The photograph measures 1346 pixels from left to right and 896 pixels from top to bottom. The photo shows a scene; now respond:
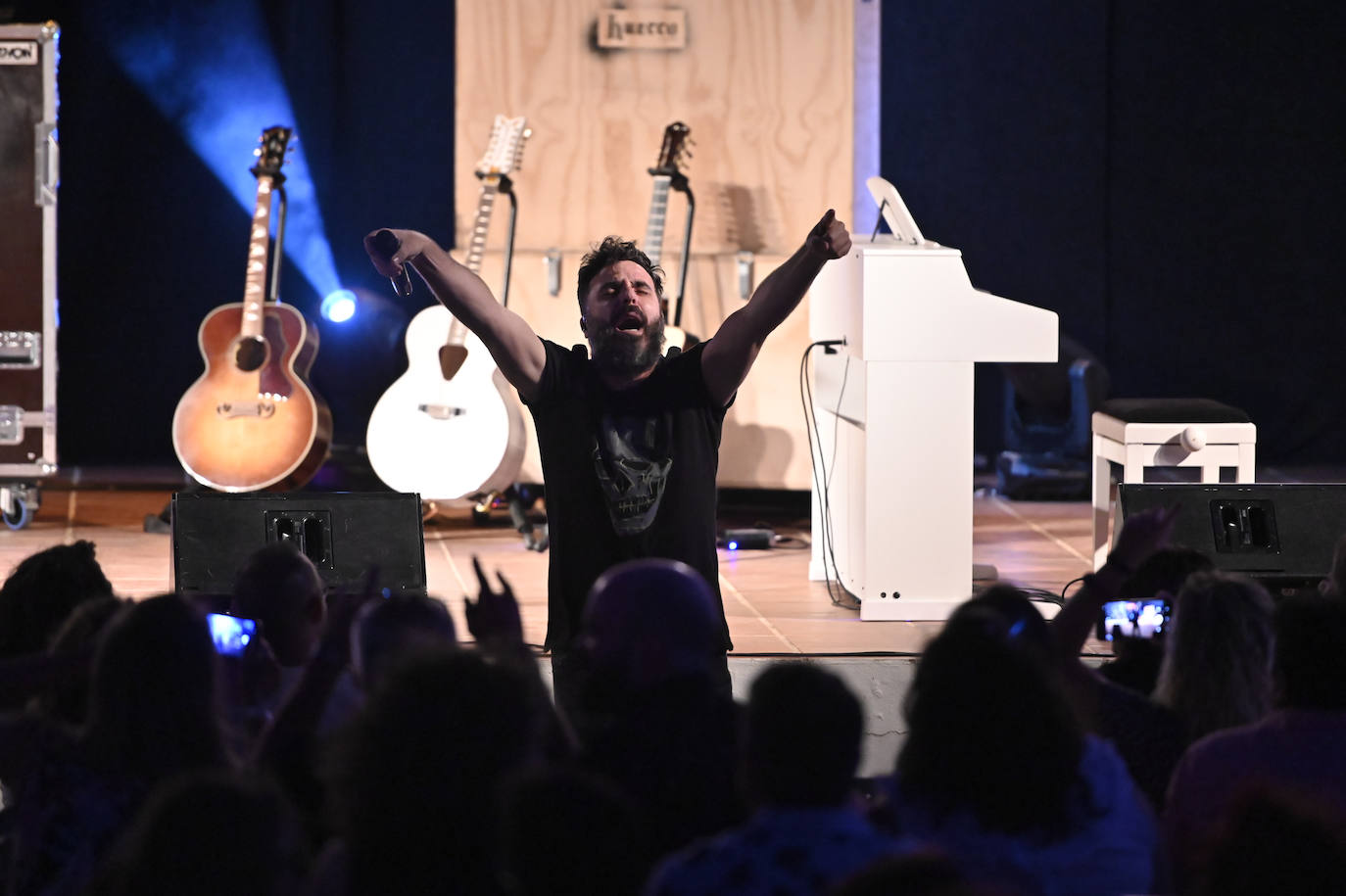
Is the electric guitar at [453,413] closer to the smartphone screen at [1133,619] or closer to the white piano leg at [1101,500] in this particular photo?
the white piano leg at [1101,500]

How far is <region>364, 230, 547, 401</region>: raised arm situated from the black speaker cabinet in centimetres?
121

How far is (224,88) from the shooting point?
8.68 metres

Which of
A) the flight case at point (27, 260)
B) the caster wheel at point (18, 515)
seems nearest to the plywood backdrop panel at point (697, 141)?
the flight case at point (27, 260)

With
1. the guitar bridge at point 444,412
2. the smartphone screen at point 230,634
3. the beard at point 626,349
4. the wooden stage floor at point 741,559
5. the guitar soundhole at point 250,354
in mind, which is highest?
the guitar soundhole at point 250,354

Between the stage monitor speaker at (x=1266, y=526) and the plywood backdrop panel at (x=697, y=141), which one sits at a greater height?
the plywood backdrop panel at (x=697, y=141)

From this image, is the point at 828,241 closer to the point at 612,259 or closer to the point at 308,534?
the point at 612,259

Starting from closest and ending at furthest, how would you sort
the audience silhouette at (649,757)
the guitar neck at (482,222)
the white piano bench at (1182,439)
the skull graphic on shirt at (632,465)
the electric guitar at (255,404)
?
1. the audience silhouette at (649,757)
2. the skull graphic on shirt at (632,465)
3. the white piano bench at (1182,439)
4. the electric guitar at (255,404)
5. the guitar neck at (482,222)

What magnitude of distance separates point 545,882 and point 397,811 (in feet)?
→ 0.58

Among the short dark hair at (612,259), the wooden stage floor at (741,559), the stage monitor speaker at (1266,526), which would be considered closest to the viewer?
the short dark hair at (612,259)

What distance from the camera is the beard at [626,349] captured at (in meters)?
3.53

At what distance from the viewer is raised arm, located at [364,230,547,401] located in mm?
3391

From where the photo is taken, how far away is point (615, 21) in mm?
7281

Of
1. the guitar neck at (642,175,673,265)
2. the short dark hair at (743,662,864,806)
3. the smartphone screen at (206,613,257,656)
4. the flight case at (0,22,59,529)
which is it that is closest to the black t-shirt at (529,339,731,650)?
the smartphone screen at (206,613,257,656)

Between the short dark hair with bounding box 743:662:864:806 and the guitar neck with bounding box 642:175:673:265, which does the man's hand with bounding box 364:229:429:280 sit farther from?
the guitar neck with bounding box 642:175:673:265
